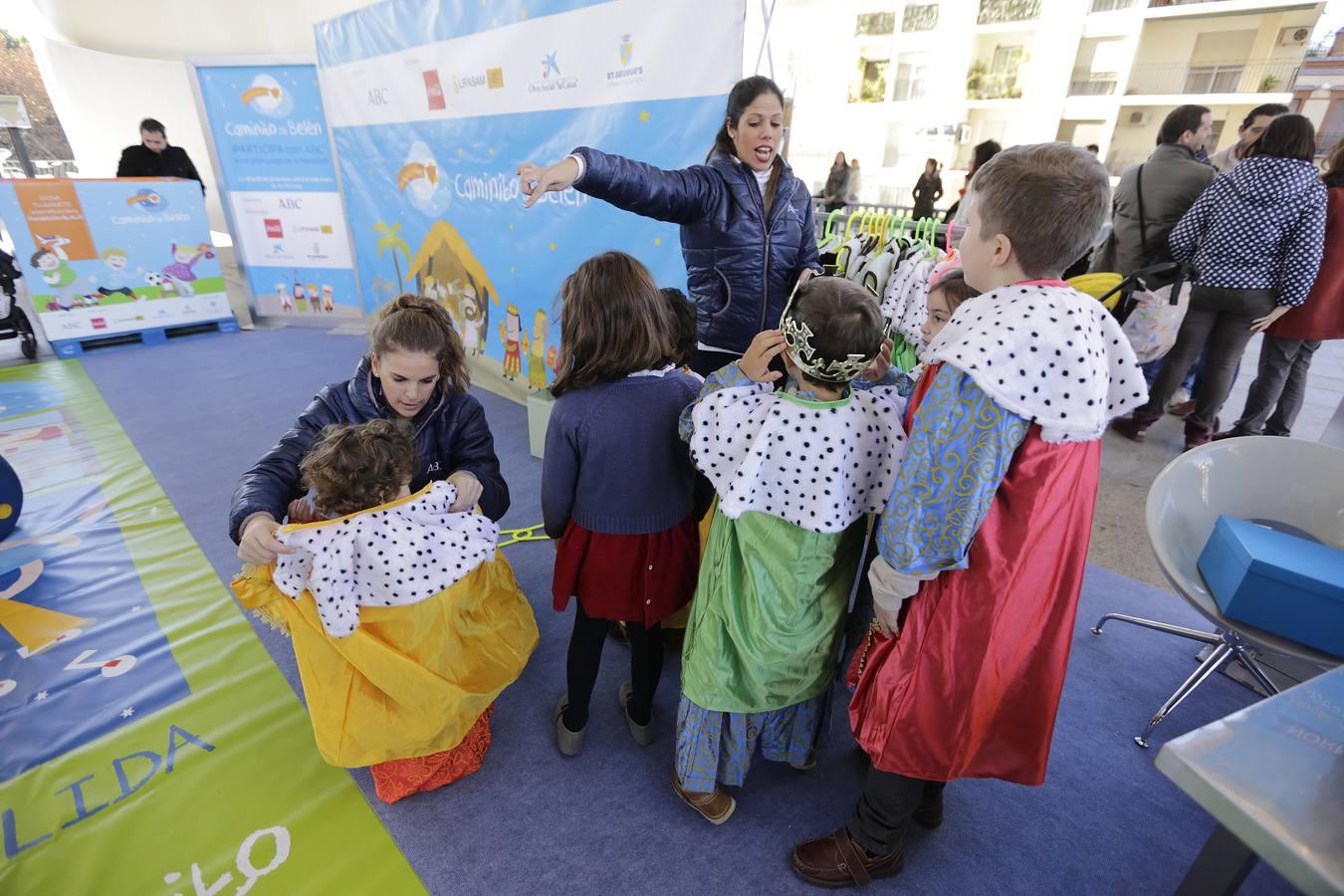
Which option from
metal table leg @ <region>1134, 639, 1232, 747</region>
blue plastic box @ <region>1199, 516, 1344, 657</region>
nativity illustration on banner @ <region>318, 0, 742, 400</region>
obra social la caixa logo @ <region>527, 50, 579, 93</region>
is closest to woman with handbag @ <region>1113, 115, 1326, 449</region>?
metal table leg @ <region>1134, 639, 1232, 747</region>

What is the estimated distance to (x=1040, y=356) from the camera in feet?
2.91

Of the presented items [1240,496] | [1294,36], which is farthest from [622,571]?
[1294,36]

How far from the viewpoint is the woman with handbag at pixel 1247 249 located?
256 cm

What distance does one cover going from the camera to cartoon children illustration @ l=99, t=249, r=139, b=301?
4355mm

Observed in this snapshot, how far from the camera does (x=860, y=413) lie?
109cm

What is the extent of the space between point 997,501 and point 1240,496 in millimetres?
989

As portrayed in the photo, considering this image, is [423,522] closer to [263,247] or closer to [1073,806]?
[1073,806]

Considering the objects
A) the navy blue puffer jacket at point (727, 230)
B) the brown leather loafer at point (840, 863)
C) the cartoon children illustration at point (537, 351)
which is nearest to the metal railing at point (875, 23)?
the cartoon children illustration at point (537, 351)

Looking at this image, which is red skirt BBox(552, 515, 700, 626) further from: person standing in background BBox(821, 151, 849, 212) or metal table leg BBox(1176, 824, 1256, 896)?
person standing in background BBox(821, 151, 849, 212)

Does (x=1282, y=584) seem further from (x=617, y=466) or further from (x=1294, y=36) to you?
(x=1294, y=36)

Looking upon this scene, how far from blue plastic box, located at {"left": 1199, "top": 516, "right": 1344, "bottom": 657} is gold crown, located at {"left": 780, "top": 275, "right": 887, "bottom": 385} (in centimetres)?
89

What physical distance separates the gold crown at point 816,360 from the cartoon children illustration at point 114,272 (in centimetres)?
532

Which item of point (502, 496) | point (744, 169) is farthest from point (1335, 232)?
point (502, 496)

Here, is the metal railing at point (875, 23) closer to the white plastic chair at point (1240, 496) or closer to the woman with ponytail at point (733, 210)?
the woman with ponytail at point (733, 210)
